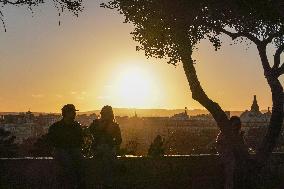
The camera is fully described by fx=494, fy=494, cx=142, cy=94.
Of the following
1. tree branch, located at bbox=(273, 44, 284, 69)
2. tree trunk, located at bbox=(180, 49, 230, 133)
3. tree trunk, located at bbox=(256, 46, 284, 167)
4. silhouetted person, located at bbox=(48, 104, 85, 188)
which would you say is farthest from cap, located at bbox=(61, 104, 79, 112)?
tree branch, located at bbox=(273, 44, 284, 69)

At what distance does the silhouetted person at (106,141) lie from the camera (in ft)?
32.6

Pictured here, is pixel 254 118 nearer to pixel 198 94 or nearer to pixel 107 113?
pixel 198 94

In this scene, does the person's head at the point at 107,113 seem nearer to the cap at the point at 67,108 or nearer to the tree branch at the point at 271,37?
the cap at the point at 67,108

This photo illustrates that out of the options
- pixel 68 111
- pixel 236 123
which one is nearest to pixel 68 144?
pixel 68 111

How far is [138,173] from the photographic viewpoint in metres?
11.9

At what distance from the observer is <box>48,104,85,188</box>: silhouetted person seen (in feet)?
30.5

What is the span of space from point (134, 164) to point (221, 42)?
191 inches

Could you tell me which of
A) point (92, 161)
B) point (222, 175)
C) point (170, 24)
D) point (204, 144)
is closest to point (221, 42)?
point (170, 24)

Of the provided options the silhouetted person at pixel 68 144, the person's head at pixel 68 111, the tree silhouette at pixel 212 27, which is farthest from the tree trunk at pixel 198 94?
the person's head at pixel 68 111

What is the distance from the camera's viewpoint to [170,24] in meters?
12.6

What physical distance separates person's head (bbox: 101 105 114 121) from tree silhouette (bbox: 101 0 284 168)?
10.7 ft

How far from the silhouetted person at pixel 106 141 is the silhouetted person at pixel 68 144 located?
0.56m

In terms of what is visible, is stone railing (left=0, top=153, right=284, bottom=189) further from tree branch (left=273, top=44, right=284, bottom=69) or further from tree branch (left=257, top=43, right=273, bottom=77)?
tree branch (left=273, top=44, right=284, bottom=69)

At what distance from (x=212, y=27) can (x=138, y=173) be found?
14.6 ft
